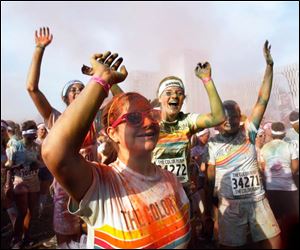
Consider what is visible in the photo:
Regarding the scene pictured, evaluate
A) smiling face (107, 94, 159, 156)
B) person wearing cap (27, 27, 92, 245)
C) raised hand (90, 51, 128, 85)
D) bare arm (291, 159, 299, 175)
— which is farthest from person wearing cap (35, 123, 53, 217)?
raised hand (90, 51, 128, 85)

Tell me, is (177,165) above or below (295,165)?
above

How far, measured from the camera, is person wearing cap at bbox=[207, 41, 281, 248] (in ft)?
10.0

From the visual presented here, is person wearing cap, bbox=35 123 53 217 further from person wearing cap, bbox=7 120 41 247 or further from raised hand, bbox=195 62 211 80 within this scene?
raised hand, bbox=195 62 211 80

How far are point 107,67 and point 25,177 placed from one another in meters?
3.78

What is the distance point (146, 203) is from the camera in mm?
1321

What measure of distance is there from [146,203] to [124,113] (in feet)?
1.17

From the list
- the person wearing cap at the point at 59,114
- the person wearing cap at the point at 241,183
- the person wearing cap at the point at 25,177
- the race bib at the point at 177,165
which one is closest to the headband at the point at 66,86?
the person wearing cap at the point at 59,114

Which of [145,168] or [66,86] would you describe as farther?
[66,86]

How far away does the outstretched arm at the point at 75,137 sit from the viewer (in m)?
1.08

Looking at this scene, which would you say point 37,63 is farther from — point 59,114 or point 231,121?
point 231,121

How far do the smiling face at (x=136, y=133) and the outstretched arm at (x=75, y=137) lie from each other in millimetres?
224

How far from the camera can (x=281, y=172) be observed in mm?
4527

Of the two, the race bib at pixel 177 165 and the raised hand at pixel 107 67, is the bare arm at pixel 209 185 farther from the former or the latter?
the raised hand at pixel 107 67


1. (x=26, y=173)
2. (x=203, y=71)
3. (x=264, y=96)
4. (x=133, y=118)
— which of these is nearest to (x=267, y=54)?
(x=264, y=96)
